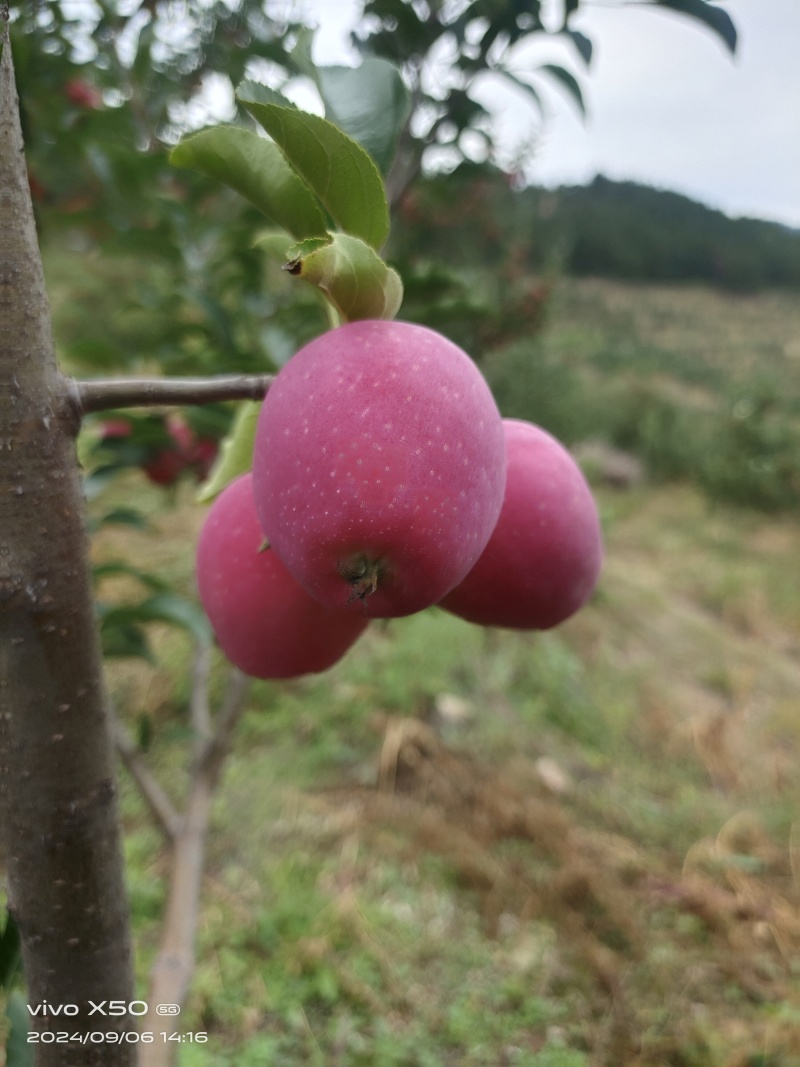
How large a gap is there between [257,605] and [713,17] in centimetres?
55

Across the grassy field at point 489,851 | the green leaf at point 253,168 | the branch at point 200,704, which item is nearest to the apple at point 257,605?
the green leaf at point 253,168

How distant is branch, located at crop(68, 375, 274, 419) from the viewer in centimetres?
28

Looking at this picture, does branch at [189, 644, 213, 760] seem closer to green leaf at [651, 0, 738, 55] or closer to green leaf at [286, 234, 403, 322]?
green leaf at [286, 234, 403, 322]

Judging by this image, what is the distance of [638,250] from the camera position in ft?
31.0

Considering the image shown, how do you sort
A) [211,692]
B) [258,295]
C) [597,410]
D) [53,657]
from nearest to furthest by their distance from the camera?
[53,657]
[258,295]
[211,692]
[597,410]

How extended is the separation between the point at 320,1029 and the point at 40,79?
1.35 metres

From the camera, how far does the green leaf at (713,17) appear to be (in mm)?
540

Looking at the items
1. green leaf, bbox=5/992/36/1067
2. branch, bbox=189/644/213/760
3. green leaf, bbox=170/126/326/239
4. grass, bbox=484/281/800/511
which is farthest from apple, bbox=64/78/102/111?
grass, bbox=484/281/800/511

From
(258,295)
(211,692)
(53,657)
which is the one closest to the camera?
(53,657)

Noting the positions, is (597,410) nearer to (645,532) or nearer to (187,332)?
(645,532)

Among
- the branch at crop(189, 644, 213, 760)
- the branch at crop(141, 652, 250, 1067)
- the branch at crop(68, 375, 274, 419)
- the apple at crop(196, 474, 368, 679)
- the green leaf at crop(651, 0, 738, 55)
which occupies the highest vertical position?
the green leaf at crop(651, 0, 738, 55)

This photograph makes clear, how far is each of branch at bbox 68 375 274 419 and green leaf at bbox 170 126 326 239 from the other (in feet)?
0.26

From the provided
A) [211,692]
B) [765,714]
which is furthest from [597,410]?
[211,692]

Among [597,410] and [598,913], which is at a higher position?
[598,913]
